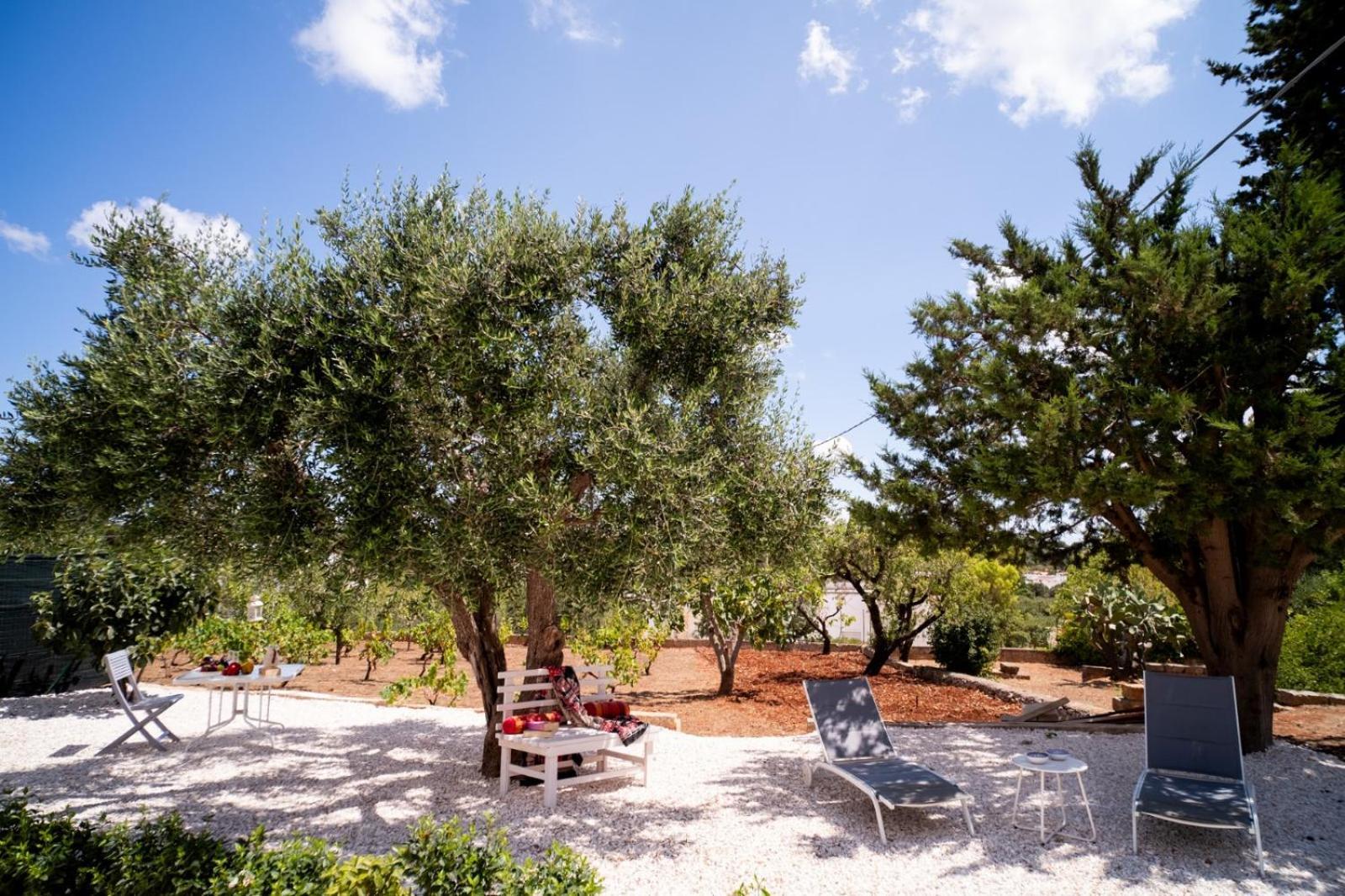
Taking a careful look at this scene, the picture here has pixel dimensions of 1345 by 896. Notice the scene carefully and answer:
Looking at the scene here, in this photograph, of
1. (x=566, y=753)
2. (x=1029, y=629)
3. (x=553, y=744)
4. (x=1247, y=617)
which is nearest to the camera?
(x=553, y=744)

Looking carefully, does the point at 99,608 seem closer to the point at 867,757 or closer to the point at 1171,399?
the point at 867,757

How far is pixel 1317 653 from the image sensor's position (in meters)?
14.6

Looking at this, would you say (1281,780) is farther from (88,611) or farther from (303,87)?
(88,611)

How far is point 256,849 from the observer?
4219 mm

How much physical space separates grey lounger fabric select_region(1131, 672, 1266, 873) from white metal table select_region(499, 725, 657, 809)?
499cm

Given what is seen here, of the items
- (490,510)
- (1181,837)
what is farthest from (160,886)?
(1181,837)

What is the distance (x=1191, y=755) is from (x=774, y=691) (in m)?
8.61

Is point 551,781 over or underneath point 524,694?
underneath

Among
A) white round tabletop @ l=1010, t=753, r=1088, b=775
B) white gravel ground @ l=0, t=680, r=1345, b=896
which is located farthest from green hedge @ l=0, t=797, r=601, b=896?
white round tabletop @ l=1010, t=753, r=1088, b=775

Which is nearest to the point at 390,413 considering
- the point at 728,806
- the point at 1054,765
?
the point at 728,806

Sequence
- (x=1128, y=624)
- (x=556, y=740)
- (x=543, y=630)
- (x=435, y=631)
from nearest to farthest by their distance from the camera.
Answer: (x=556, y=740) → (x=543, y=630) → (x=435, y=631) → (x=1128, y=624)

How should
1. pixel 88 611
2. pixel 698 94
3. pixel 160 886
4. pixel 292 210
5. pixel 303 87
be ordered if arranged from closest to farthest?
1. pixel 160 886
2. pixel 292 210
3. pixel 303 87
4. pixel 698 94
5. pixel 88 611

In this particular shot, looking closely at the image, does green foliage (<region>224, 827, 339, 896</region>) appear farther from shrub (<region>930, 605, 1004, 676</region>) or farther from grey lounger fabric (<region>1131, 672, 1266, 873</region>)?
shrub (<region>930, 605, 1004, 676</region>)

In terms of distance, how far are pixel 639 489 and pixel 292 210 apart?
4703 millimetres
